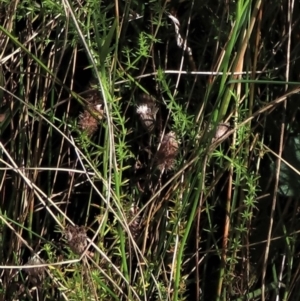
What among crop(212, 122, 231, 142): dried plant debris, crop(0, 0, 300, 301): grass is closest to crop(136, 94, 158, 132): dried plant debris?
crop(0, 0, 300, 301): grass

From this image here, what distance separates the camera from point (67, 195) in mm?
1259

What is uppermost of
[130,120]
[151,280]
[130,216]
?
[130,120]

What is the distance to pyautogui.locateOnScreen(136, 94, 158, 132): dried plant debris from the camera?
3.63ft

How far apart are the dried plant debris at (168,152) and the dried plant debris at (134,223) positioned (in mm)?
111

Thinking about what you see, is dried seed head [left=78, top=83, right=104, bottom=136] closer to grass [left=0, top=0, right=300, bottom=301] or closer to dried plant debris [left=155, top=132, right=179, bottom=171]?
grass [left=0, top=0, right=300, bottom=301]

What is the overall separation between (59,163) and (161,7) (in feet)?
1.17

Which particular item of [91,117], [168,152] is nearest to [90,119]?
[91,117]

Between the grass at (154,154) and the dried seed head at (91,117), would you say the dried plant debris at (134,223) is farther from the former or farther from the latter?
the dried seed head at (91,117)

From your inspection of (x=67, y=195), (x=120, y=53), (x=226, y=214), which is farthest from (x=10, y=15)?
(x=226, y=214)

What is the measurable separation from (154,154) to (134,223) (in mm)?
152

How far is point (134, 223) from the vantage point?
1.13 m

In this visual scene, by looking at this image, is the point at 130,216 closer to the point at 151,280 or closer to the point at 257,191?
the point at 151,280

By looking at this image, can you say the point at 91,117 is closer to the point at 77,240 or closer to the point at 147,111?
the point at 147,111

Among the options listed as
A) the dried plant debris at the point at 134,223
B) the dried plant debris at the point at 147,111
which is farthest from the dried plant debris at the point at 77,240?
the dried plant debris at the point at 147,111
